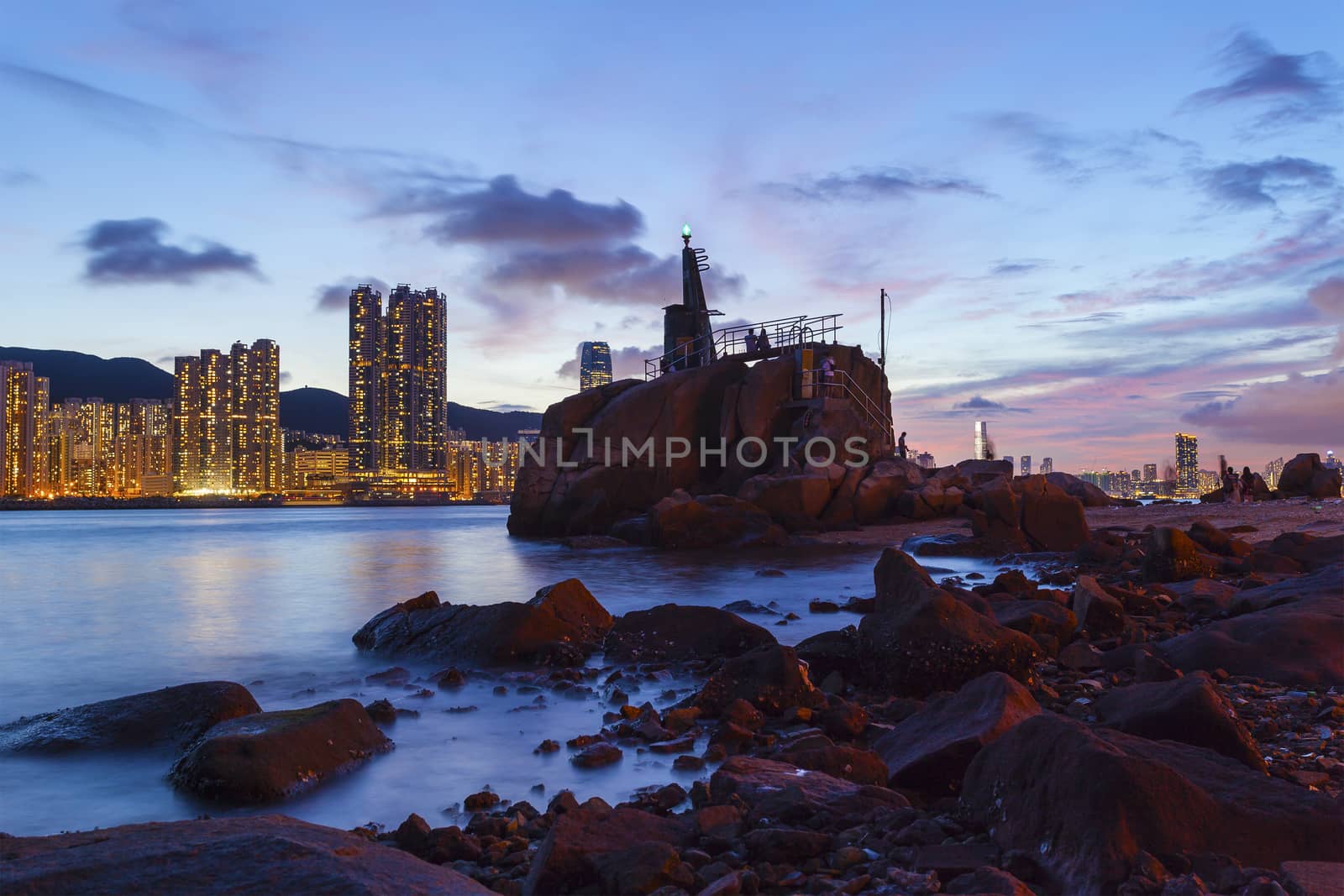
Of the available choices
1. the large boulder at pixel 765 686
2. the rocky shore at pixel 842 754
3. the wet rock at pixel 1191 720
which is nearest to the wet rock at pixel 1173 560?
the rocky shore at pixel 842 754

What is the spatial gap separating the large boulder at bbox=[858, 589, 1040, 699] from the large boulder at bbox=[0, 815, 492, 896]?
4.82m

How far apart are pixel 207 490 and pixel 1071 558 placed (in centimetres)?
20959

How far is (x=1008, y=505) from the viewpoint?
21.1 m

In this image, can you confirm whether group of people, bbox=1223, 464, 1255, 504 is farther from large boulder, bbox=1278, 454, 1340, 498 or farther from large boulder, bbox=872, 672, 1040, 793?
large boulder, bbox=872, 672, 1040, 793

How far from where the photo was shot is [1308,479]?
111ft

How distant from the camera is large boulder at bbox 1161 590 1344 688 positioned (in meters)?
6.62

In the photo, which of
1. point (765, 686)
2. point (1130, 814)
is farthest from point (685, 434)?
point (1130, 814)

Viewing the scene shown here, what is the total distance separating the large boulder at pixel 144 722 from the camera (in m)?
6.34

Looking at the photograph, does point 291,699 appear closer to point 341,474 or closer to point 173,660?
point 173,660

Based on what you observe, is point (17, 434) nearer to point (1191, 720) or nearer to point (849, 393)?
point (849, 393)

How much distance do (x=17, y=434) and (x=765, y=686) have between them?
212064 millimetres

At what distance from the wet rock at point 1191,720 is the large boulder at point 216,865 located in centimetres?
359

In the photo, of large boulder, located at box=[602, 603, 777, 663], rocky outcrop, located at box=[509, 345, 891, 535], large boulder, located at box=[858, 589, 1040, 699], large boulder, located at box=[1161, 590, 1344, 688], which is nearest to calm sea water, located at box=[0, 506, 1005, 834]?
large boulder, located at box=[602, 603, 777, 663]

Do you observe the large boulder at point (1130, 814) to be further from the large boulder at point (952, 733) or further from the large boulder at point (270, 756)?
the large boulder at point (270, 756)
